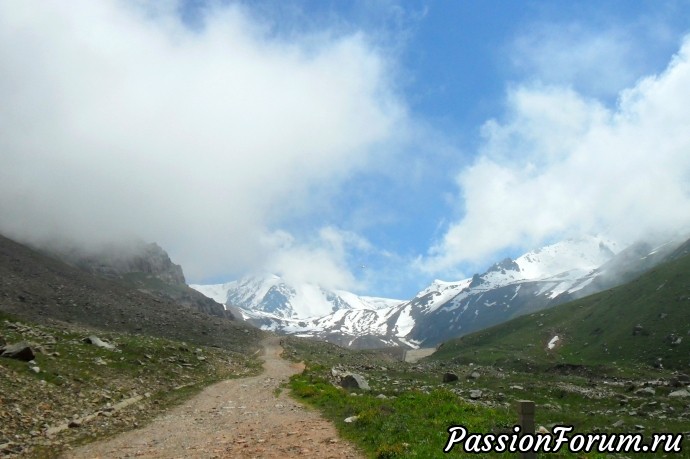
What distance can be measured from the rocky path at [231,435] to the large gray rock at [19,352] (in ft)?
32.1

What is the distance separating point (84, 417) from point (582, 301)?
185 meters

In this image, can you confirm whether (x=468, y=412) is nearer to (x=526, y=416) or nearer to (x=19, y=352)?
(x=526, y=416)

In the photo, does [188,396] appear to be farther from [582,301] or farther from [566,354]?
[582,301]

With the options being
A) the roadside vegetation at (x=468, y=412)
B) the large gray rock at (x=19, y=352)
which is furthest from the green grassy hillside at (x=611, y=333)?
the large gray rock at (x=19, y=352)

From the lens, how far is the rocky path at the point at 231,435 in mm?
18219

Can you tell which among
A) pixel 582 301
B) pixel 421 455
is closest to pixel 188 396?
pixel 421 455

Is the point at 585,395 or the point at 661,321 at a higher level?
the point at 661,321

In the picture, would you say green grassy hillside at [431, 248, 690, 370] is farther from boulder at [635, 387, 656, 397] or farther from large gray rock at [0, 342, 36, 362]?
large gray rock at [0, 342, 36, 362]

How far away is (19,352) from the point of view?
28.6 meters

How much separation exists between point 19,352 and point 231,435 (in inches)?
648

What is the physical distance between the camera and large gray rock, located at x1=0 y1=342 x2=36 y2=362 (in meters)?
28.5

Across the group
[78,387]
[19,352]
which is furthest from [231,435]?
[19,352]

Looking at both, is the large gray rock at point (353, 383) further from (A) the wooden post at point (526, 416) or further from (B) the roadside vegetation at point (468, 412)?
(A) the wooden post at point (526, 416)

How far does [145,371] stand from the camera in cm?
3794
